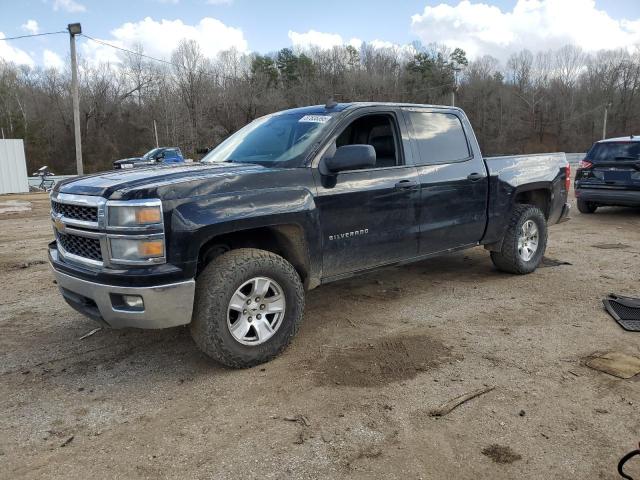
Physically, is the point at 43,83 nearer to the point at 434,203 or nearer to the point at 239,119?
the point at 239,119

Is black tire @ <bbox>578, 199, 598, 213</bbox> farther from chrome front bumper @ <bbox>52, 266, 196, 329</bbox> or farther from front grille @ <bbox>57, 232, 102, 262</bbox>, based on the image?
front grille @ <bbox>57, 232, 102, 262</bbox>

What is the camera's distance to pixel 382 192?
446 centimetres

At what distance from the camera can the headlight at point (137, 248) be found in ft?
10.7

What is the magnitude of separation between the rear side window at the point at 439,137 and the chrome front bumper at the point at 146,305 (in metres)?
2.66

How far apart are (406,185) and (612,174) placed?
7.66 m

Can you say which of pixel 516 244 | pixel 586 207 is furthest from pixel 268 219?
pixel 586 207

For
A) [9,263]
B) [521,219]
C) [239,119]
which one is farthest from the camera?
[239,119]

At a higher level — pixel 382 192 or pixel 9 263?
pixel 382 192

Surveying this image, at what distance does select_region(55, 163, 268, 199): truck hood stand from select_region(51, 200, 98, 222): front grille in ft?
0.34

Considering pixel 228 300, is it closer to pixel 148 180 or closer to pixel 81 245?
pixel 148 180

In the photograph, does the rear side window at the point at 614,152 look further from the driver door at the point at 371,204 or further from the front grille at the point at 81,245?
the front grille at the point at 81,245

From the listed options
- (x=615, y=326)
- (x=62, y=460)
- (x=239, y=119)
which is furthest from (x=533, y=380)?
(x=239, y=119)

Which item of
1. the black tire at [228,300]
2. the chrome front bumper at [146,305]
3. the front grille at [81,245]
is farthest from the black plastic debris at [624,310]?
the front grille at [81,245]

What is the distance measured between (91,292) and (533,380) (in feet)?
10.1
